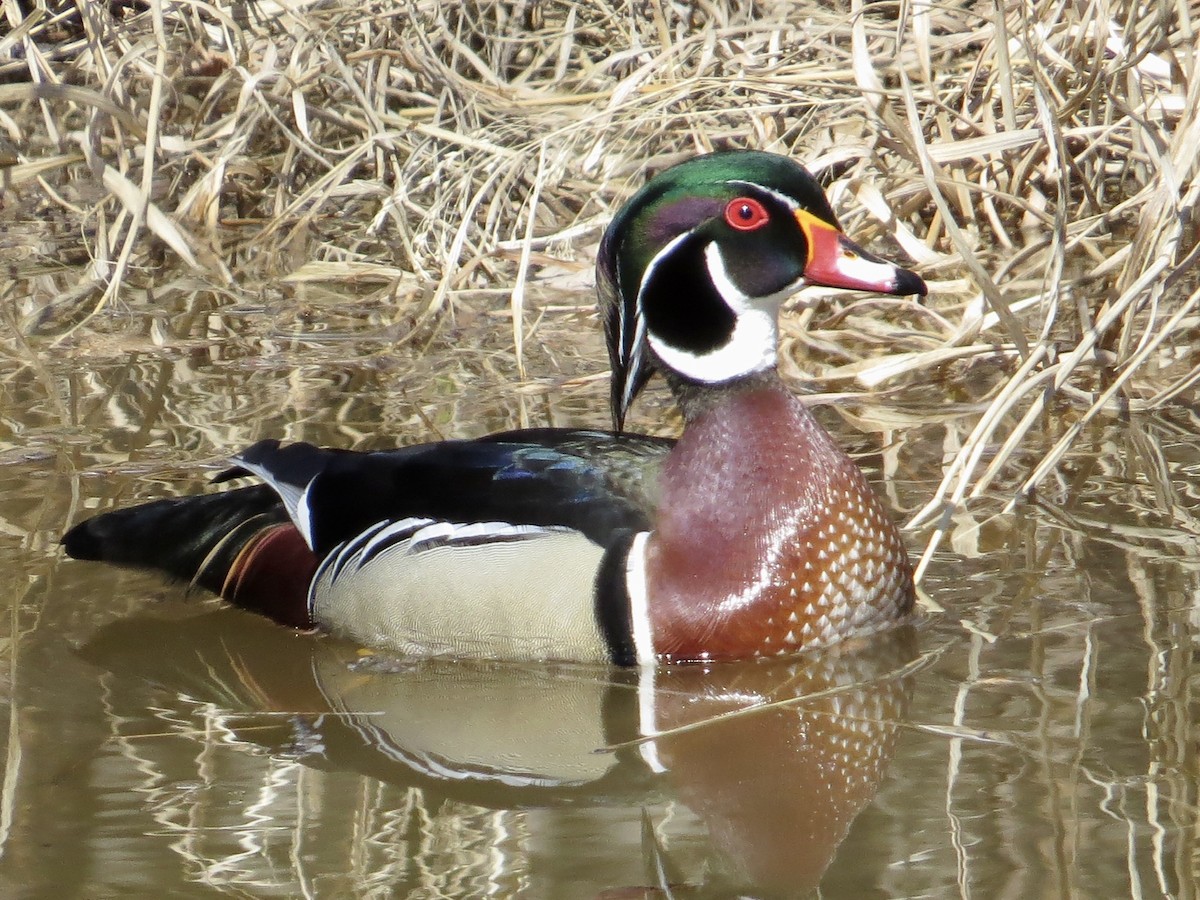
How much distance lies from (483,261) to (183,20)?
2015 millimetres

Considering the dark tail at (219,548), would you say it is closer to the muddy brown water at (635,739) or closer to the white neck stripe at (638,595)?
the muddy brown water at (635,739)

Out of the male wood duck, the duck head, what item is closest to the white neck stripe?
the male wood duck

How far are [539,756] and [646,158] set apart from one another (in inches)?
153

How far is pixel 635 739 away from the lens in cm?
343

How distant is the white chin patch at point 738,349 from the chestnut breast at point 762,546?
0.07 m

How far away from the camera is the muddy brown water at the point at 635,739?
2.84m

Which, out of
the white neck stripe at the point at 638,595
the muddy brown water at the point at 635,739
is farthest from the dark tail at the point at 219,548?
the white neck stripe at the point at 638,595

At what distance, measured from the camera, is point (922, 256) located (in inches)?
217

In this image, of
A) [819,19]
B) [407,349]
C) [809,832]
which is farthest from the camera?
[819,19]

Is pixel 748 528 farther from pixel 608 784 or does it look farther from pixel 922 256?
pixel 922 256

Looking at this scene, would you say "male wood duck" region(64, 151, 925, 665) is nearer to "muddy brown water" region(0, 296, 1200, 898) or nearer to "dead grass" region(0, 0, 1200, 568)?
"muddy brown water" region(0, 296, 1200, 898)

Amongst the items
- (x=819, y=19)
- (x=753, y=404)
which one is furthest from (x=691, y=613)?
(x=819, y=19)

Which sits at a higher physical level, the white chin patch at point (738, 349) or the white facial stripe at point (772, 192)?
the white facial stripe at point (772, 192)

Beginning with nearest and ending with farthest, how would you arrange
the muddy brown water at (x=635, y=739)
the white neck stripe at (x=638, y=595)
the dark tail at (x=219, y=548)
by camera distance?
the muddy brown water at (x=635, y=739)
the white neck stripe at (x=638, y=595)
the dark tail at (x=219, y=548)
